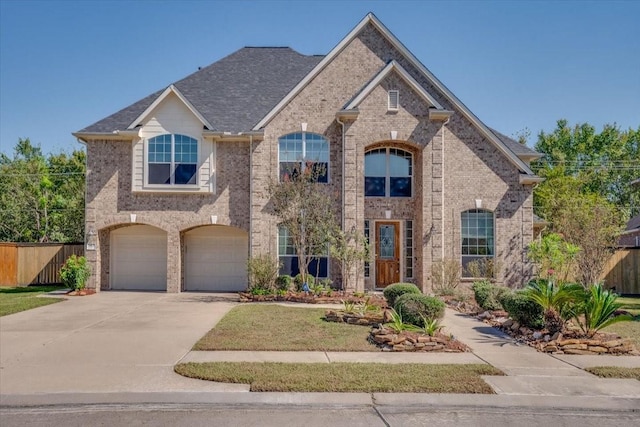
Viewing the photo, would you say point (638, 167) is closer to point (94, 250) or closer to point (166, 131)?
point (166, 131)

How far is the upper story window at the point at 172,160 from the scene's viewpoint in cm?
1836

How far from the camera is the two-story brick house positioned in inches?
712

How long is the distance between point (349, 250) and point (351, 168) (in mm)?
3332

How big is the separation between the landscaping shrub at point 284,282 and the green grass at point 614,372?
1139 cm

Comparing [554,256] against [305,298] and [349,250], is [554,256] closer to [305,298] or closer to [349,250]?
[349,250]

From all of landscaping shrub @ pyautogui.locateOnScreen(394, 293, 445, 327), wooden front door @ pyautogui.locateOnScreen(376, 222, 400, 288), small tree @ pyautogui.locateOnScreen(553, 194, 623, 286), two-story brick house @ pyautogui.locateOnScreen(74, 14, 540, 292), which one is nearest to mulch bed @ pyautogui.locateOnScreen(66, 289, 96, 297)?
two-story brick house @ pyautogui.locateOnScreen(74, 14, 540, 292)

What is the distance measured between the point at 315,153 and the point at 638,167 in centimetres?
3958

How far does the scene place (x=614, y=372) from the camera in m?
7.39

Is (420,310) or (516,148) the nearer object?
(420,310)

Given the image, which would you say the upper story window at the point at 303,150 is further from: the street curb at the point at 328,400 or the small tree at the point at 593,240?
the street curb at the point at 328,400

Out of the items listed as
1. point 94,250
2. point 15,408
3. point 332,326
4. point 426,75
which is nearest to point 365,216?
point 426,75

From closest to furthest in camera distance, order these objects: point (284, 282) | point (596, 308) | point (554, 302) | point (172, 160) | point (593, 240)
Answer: point (596, 308)
point (554, 302)
point (593, 240)
point (284, 282)
point (172, 160)

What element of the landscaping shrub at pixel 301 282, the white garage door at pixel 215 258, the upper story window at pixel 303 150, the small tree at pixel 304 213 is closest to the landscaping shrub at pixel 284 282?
the landscaping shrub at pixel 301 282

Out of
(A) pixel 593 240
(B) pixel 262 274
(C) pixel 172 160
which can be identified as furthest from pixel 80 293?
(A) pixel 593 240
